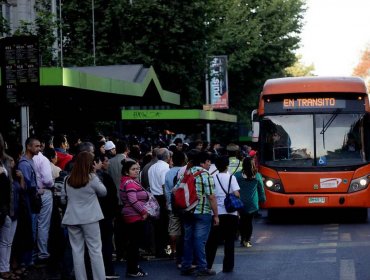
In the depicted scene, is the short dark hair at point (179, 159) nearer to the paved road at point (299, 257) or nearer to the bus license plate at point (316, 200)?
the paved road at point (299, 257)

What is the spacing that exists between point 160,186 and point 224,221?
7.61 ft

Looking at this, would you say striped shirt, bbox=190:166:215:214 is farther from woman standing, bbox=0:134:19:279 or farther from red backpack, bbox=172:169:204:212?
woman standing, bbox=0:134:19:279

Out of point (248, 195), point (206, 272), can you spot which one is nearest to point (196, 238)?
point (206, 272)

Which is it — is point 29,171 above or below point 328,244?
above

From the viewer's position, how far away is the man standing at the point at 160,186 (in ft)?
57.5

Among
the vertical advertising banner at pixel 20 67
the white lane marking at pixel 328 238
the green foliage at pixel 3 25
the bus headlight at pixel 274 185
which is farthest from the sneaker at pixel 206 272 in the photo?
the bus headlight at pixel 274 185

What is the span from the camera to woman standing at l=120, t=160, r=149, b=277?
15.2m

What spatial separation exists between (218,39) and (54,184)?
34.5 metres

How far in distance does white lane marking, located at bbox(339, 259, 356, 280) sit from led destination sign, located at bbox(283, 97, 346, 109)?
27.1 ft

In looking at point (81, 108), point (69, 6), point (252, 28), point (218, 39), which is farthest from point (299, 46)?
point (81, 108)

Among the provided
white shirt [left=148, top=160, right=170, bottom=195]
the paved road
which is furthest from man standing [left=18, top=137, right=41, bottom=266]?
white shirt [left=148, top=160, right=170, bottom=195]

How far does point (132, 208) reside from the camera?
50.3 feet

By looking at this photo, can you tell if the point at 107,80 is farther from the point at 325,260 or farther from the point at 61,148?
the point at 325,260

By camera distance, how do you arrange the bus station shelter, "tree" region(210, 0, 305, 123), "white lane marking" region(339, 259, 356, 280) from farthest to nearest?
"tree" region(210, 0, 305, 123) < the bus station shelter < "white lane marking" region(339, 259, 356, 280)
